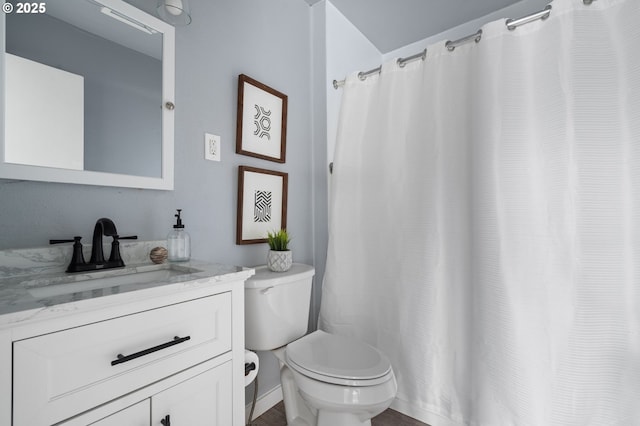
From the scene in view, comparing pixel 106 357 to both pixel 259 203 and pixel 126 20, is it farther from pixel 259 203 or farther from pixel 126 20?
pixel 126 20

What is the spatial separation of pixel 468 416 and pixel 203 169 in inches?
65.1

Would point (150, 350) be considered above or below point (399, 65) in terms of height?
below

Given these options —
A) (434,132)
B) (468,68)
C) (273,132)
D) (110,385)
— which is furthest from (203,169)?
(468,68)

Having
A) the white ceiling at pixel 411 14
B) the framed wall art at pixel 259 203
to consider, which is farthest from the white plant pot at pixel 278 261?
the white ceiling at pixel 411 14

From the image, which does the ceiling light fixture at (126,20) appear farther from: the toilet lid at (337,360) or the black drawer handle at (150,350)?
the toilet lid at (337,360)

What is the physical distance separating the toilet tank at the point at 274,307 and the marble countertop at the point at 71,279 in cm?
28

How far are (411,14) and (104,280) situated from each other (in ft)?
7.49

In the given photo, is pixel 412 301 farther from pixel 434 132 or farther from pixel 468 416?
pixel 434 132

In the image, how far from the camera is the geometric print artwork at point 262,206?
1.49 m

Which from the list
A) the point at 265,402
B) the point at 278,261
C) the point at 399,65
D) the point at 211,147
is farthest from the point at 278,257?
the point at 399,65

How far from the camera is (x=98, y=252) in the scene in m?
0.89

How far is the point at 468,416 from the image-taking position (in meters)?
1.31

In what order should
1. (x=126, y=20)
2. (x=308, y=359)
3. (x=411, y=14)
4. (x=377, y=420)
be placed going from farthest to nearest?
1. (x=411, y=14)
2. (x=377, y=420)
3. (x=308, y=359)
4. (x=126, y=20)

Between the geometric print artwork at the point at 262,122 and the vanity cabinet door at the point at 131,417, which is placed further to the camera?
the geometric print artwork at the point at 262,122
